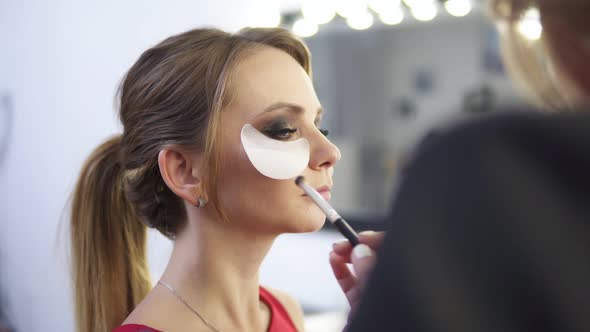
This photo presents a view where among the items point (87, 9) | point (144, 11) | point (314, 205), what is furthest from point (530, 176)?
point (87, 9)

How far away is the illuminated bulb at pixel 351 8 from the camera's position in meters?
1.74

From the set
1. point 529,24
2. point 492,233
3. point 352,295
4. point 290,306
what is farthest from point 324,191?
point 492,233

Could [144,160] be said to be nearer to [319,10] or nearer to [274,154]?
[274,154]

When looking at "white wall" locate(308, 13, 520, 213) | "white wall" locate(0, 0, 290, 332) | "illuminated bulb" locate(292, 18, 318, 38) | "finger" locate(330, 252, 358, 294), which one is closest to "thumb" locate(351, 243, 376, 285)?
"finger" locate(330, 252, 358, 294)

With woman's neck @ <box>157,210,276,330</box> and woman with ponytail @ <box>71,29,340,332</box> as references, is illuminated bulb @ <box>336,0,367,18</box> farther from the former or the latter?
woman's neck @ <box>157,210,276,330</box>

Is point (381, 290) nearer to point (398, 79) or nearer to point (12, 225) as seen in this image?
point (398, 79)

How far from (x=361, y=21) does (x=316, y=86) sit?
0.22 metres

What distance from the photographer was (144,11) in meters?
2.02

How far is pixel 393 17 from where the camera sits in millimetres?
1663

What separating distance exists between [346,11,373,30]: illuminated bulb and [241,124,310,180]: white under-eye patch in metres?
1.04

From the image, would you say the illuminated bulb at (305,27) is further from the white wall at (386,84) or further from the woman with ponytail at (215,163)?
the woman with ponytail at (215,163)

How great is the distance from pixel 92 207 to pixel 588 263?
0.72m

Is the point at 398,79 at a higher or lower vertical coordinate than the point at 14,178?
higher

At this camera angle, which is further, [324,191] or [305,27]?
[305,27]
